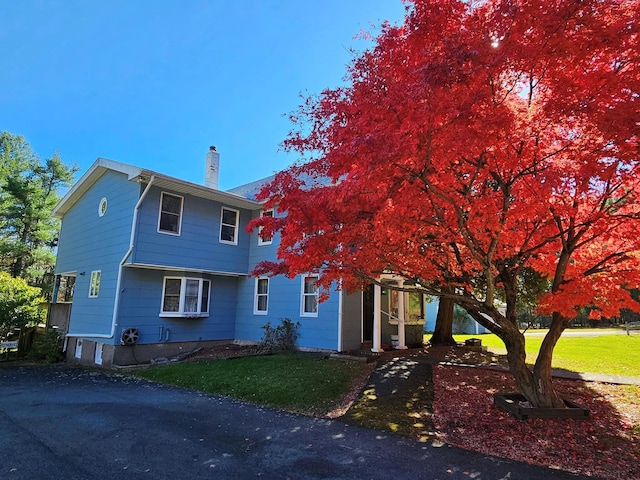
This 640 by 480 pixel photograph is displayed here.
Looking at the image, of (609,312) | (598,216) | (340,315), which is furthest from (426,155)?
(340,315)

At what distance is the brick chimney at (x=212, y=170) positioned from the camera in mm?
14672

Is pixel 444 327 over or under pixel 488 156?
under

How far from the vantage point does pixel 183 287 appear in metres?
12.7

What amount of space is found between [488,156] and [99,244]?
1355 centimetres

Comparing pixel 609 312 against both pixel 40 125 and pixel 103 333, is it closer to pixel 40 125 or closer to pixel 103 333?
pixel 103 333

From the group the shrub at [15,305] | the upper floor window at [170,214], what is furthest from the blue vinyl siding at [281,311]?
the shrub at [15,305]

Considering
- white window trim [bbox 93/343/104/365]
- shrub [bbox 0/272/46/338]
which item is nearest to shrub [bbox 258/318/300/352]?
white window trim [bbox 93/343/104/365]

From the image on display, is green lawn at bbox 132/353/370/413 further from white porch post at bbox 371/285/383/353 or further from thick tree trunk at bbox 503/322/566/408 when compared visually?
thick tree trunk at bbox 503/322/566/408

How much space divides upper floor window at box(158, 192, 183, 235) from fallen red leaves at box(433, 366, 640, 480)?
967 cm

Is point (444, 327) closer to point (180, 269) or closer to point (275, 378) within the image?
point (275, 378)

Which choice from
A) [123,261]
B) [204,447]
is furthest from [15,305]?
[204,447]

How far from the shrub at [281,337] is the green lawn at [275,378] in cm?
93

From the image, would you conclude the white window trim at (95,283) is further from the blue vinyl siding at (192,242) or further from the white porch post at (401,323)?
the white porch post at (401,323)

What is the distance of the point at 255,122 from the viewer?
14.4 m
